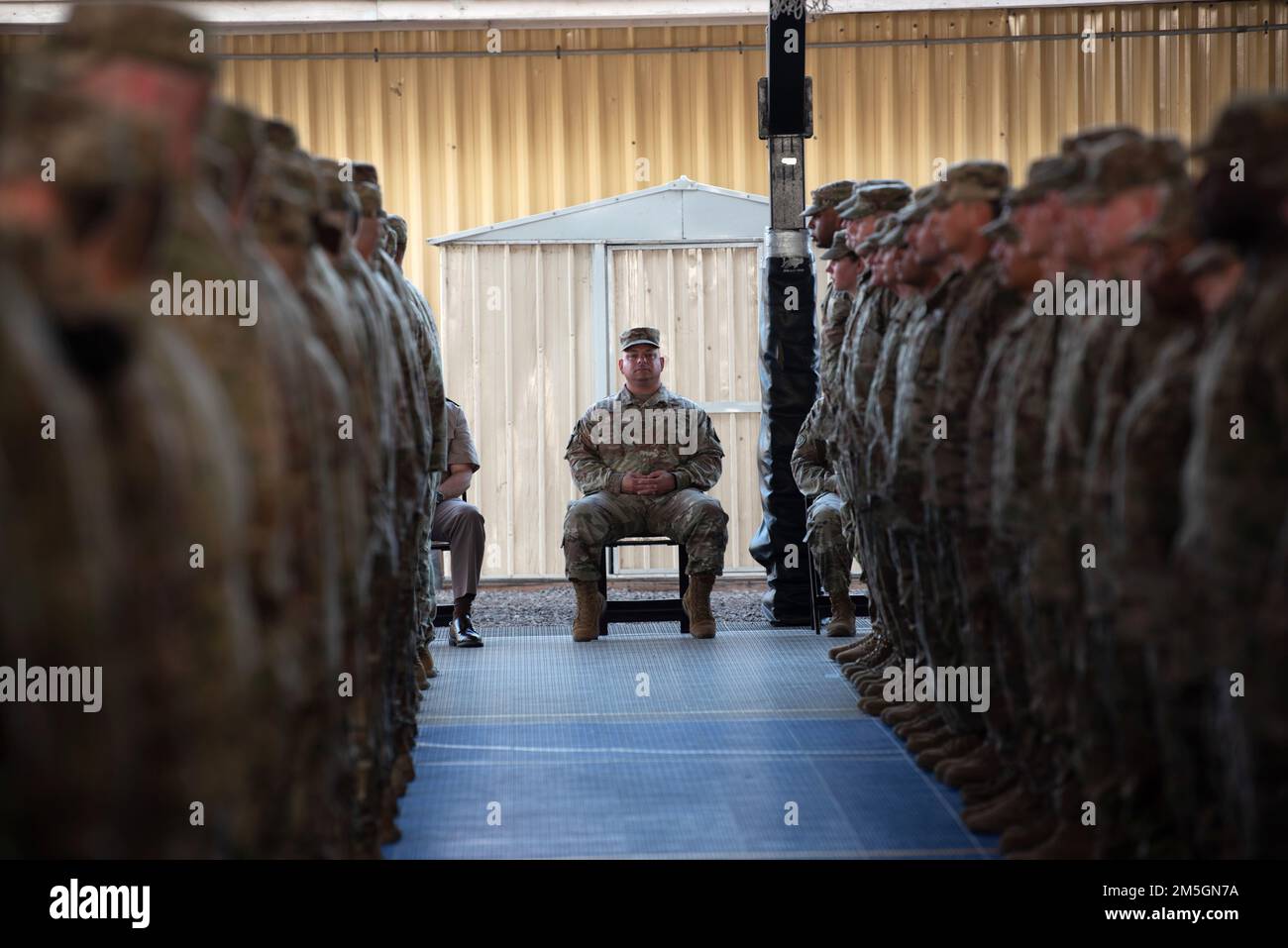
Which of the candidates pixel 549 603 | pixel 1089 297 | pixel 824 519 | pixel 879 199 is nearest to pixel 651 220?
pixel 549 603

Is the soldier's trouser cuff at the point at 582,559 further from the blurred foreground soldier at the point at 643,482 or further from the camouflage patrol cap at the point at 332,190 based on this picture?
the camouflage patrol cap at the point at 332,190

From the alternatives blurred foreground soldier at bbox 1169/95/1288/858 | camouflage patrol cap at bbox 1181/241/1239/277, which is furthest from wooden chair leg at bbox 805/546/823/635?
blurred foreground soldier at bbox 1169/95/1288/858

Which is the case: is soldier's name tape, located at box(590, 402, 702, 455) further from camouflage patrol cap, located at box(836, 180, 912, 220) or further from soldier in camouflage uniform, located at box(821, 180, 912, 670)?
camouflage patrol cap, located at box(836, 180, 912, 220)

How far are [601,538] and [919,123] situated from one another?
209 inches

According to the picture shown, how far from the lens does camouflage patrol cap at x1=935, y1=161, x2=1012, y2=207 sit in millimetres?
5234

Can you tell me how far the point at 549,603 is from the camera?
10211mm

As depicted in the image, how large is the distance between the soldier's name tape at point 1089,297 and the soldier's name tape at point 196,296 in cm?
213

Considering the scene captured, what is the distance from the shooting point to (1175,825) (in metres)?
3.62

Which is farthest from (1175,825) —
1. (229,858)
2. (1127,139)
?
(229,858)

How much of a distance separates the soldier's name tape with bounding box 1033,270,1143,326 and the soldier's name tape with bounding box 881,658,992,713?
4.40 feet

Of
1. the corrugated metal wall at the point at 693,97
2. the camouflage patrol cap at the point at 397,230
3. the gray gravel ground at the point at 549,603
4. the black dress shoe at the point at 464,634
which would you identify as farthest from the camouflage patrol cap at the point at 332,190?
the corrugated metal wall at the point at 693,97

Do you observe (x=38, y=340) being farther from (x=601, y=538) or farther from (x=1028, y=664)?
(x=601, y=538)

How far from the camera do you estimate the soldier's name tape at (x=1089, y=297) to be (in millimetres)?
3713

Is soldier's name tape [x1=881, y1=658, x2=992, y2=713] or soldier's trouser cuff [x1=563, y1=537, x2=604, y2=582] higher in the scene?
soldier's trouser cuff [x1=563, y1=537, x2=604, y2=582]
